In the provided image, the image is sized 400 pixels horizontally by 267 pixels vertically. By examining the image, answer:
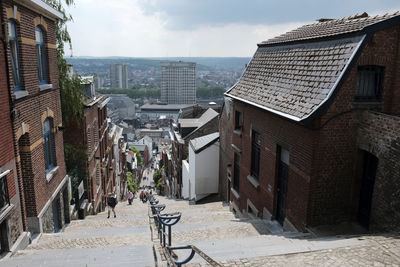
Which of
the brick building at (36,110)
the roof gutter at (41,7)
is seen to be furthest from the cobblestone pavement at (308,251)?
the roof gutter at (41,7)

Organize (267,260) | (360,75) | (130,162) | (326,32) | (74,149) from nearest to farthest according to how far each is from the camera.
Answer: (267,260), (360,75), (326,32), (74,149), (130,162)

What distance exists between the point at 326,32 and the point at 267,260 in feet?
23.7

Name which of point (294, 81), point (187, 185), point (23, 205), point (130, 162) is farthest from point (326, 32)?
point (130, 162)

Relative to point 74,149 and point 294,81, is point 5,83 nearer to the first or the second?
point 294,81

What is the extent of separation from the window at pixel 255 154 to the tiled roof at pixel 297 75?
1.76 meters

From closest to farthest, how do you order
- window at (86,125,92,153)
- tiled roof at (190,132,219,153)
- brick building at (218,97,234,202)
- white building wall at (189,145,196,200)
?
window at (86,125,92,153)
brick building at (218,97,234,202)
tiled roof at (190,132,219,153)
white building wall at (189,145,196,200)

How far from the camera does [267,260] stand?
6.59 metres

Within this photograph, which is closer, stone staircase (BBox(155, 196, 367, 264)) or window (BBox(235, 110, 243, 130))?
stone staircase (BBox(155, 196, 367, 264))

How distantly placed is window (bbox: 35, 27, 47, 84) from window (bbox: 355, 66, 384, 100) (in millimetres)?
10232

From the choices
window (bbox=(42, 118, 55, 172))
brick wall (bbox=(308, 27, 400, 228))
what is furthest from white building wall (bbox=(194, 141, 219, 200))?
brick wall (bbox=(308, 27, 400, 228))

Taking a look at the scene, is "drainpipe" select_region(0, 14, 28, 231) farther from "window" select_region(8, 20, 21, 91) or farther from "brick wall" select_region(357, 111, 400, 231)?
"brick wall" select_region(357, 111, 400, 231)

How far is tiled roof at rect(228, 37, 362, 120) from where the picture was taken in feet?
29.2

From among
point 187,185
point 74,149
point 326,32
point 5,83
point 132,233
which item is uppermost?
point 326,32

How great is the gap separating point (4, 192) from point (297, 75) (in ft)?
29.6
